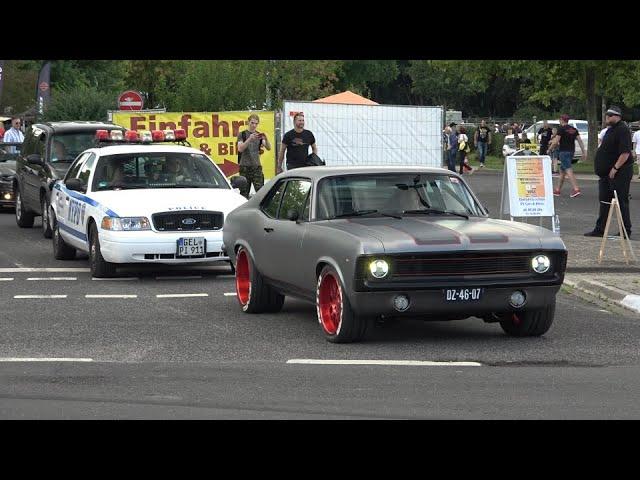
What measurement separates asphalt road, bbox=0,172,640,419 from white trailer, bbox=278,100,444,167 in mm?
16727

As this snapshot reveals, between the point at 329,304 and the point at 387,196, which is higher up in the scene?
the point at 387,196

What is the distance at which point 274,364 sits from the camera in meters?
10.9

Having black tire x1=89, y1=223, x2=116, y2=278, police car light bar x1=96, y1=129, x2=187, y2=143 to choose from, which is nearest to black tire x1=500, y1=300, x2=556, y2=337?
black tire x1=89, y1=223, x2=116, y2=278

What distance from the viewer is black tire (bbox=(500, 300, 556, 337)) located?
40.0 feet

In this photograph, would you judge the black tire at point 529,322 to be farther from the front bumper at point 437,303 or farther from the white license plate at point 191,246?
the white license plate at point 191,246

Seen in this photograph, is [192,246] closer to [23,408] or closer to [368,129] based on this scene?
[23,408]

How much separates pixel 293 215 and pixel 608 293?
13.3 ft

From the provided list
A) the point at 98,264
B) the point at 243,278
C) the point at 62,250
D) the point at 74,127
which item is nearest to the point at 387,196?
the point at 243,278

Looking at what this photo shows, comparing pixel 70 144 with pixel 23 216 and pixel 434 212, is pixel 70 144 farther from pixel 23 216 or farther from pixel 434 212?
pixel 434 212

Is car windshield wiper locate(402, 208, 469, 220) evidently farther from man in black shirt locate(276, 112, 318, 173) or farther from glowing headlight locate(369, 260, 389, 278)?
man in black shirt locate(276, 112, 318, 173)

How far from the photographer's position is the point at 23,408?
8953 mm

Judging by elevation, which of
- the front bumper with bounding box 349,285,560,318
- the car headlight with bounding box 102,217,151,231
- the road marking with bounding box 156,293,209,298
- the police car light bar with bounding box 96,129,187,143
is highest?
the police car light bar with bounding box 96,129,187,143
